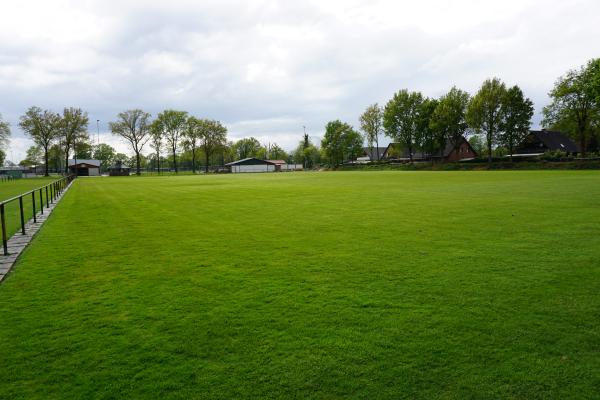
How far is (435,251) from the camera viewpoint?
7.36 m

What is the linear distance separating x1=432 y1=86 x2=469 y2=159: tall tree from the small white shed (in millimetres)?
57326

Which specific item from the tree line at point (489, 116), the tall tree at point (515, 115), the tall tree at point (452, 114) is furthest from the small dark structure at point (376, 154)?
the tall tree at point (515, 115)

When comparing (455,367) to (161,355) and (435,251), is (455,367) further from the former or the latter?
(435,251)

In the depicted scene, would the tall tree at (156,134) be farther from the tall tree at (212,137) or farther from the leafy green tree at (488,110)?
the leafy green tree at (488,110)

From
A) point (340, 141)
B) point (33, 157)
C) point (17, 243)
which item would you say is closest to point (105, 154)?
point (33, 157)

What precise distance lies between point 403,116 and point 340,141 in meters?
26.0

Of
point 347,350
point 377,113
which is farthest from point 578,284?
point 377,113

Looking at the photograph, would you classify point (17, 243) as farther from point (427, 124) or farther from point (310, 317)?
point (427, 124)

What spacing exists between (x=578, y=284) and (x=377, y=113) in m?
94.0

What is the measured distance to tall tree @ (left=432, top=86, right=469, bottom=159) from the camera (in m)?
71.6

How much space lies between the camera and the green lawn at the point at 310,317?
3.18 meters

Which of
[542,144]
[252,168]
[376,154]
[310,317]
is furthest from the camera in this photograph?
[376,154]

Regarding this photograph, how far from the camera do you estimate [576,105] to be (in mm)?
61188

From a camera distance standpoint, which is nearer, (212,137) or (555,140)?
(555,140)
